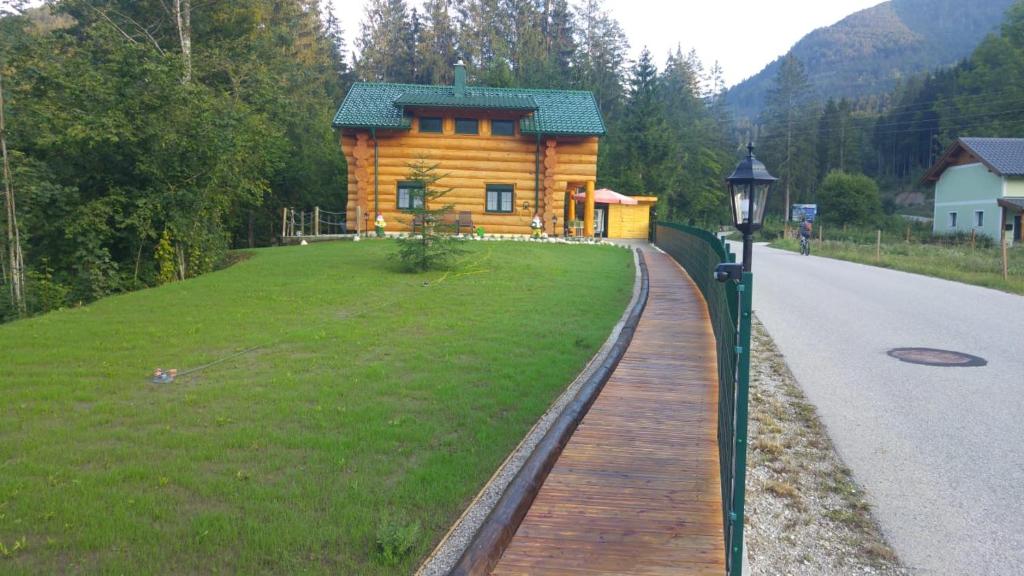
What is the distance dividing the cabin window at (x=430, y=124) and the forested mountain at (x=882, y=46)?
423ft

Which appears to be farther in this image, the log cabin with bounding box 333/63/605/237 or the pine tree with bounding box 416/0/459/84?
the pine tree with bounding box 416/0/459/84

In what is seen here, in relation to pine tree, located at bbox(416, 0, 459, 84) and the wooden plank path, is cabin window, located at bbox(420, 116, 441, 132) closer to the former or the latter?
the wooden plank path

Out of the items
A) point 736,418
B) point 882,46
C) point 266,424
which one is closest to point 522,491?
point 736,418

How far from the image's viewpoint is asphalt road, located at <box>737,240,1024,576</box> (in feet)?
13.9

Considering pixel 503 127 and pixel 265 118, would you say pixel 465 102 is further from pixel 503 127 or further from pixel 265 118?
pixel 265 118

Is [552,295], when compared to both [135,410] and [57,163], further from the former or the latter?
[57,163]

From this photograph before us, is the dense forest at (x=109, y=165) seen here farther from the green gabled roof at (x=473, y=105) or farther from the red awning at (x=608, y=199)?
the red awning at (x=608, y=199)

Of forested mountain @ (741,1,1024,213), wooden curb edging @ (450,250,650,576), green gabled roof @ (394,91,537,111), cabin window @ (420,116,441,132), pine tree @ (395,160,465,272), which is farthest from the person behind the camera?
forested mountain @ (741,1,1024,213)

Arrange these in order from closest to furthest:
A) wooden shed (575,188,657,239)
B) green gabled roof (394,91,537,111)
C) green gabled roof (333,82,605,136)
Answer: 1. green gabled roof (394,91,537,111)
2. green gabled roof (333,82,605,136)
3. wooden shed (575,188,657,239)

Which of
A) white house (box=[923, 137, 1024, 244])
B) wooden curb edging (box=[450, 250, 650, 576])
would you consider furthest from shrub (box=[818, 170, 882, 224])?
wooden curb edging (box=[450, 250, 650, 576])

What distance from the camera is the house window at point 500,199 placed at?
97.6 feet

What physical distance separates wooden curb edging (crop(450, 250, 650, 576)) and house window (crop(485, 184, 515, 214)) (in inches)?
905

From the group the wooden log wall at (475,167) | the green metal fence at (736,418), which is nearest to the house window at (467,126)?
the wooden log wall at (475,167)

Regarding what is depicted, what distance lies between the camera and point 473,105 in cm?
2848
